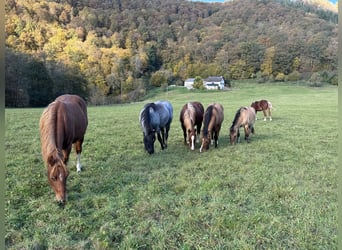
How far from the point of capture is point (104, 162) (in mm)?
4809

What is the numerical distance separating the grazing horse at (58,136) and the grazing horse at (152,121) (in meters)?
1.46

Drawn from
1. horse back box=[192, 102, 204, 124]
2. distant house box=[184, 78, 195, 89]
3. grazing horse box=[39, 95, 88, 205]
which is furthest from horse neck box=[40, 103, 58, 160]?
distant house box=[184, 78, 195, 89]

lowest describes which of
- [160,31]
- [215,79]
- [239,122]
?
[239,122]

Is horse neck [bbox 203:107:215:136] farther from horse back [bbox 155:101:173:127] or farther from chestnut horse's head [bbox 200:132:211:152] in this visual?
horse back [bbox 155:101:173:127]

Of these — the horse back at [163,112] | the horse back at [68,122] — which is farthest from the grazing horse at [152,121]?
the horse back at [68,122]

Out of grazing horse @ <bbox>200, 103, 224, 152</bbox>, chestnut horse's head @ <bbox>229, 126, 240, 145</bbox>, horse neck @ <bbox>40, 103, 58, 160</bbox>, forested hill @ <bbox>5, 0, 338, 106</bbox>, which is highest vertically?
forested hill @ <bbox>5, 0, 338, 106</bbox>

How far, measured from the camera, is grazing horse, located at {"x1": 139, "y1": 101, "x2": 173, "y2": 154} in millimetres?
5355

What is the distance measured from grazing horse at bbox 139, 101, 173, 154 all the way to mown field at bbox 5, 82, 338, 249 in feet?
1.05

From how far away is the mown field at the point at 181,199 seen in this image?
2230mm

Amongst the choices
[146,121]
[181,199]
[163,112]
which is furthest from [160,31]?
[181,199]

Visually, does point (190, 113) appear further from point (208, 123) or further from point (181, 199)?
point (181, 199)

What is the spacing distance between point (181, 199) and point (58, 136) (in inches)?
62.0

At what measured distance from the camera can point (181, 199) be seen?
308cm

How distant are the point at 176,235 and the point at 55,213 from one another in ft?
4.28
